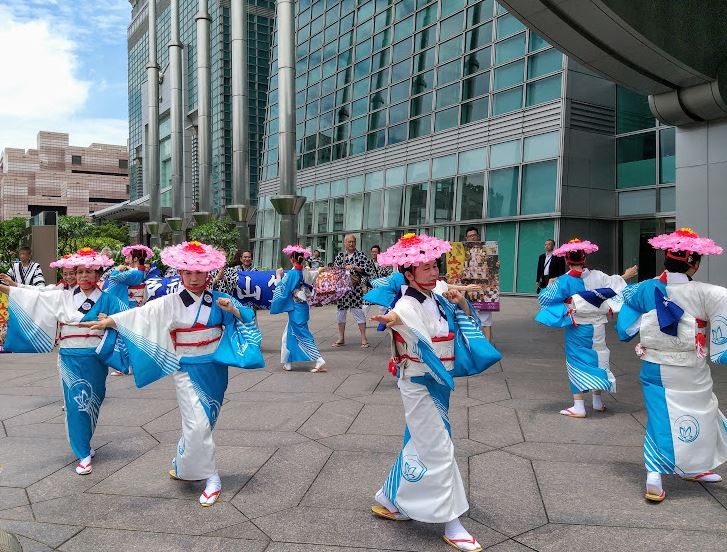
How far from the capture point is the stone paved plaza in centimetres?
344

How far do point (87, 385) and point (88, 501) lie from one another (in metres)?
1.13

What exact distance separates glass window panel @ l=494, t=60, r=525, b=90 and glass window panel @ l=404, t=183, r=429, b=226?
4.78 metres

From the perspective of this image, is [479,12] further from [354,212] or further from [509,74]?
[354,212]

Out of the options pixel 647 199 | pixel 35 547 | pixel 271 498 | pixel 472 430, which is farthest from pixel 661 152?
pixel 35 547

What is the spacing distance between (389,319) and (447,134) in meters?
20.7

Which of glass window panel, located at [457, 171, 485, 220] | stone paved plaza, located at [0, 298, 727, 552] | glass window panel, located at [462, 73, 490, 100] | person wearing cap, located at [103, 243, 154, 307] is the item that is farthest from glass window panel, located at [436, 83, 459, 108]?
stone paved plaza, located at [0, 298, 727, 552]

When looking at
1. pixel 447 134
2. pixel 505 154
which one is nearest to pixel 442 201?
pixel 447 134

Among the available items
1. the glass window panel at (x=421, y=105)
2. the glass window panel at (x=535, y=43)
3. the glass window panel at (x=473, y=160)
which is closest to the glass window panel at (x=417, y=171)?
the glass window panel at (x=473, y=160)

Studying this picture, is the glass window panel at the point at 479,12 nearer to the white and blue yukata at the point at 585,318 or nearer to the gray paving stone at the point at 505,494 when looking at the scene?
the white and blue yukata at the point at 585,318

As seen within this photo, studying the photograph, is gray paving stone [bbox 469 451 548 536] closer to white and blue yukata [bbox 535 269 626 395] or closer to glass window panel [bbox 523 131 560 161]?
white and blue yukata [bbox 535 269 626 395]

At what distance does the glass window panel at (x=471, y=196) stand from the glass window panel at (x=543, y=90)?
304 centimetres

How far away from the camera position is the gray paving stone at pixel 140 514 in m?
3.61

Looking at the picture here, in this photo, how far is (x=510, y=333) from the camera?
12602mm

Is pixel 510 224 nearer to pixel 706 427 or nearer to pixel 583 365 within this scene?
pixel 583 365
